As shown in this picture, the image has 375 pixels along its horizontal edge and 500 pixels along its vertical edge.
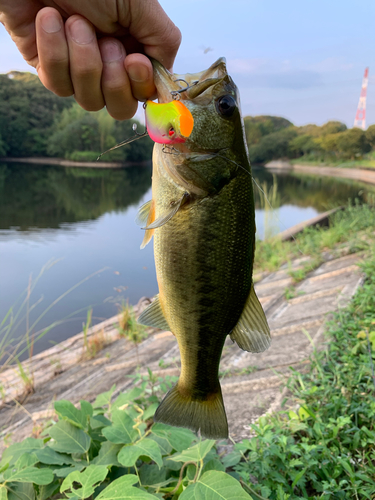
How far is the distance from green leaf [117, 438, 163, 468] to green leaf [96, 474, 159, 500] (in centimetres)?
19

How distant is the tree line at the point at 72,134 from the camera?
54.0 meters

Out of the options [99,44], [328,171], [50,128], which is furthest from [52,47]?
[50,128]

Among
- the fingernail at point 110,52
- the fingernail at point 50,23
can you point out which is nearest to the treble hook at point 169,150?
the fingernail at point 110,52

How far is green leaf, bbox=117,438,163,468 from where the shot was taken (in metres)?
1.66

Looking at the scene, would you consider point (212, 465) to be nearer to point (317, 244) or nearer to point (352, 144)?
point (317, 244)

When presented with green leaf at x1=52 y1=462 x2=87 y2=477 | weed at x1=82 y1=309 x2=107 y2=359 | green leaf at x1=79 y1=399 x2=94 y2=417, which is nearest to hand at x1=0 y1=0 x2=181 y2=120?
green leaf at x1=79 y1=399 x2=94 y2=417

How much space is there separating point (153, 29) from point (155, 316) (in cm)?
138

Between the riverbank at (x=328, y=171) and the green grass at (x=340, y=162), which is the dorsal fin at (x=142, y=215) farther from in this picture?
the riverbank at (x=328, y=171)

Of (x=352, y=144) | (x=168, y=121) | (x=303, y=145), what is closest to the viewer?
(x=168, y=121)

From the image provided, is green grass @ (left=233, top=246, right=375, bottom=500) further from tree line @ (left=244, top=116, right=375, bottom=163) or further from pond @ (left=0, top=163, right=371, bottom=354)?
tree line @ (left=244, top=116, right=375, bottom=163)

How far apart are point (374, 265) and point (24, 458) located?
472 cm

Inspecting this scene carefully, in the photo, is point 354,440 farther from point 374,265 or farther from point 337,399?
point 374,265

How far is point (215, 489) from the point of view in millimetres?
1465

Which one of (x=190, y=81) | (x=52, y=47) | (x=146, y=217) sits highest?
(x=52, y=47)
